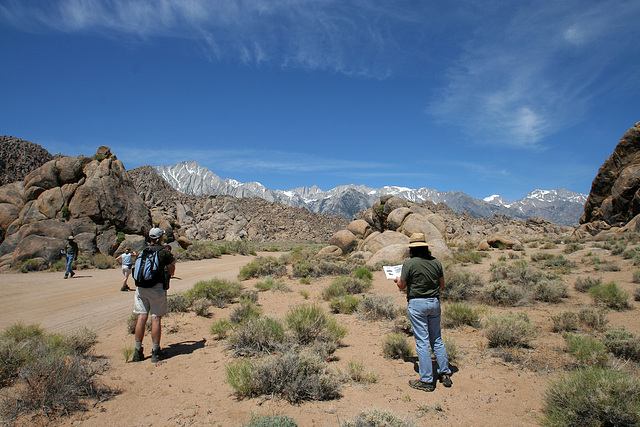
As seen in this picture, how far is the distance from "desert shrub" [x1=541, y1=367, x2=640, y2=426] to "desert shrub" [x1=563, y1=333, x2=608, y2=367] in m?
1.53

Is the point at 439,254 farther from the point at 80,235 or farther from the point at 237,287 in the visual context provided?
the point at 80,235

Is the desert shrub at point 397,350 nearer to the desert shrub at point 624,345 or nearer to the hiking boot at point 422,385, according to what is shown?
the hiking boot at point 422,385

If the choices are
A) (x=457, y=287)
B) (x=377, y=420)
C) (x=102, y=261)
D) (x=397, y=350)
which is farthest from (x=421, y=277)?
(x=102, y=261)

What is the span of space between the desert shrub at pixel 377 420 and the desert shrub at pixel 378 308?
17.1ft

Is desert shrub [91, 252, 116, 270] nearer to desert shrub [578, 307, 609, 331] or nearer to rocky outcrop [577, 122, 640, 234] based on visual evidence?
desert shrub [578, 307, 609, 331]

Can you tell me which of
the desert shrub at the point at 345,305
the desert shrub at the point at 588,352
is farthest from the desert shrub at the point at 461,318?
the desert shrub at the point at 345,305

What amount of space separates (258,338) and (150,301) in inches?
84.0

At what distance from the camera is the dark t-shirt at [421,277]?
16.6 ft

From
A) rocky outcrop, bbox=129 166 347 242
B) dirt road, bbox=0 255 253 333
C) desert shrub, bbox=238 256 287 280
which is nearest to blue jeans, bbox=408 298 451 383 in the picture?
dirt road, bbox=0 255 253 333

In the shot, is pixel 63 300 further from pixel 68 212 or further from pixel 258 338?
pixel 68 212

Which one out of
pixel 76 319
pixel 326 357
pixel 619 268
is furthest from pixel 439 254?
pixel 76 319

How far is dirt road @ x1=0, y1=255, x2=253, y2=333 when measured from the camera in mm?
8078

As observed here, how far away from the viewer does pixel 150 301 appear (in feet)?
19.8

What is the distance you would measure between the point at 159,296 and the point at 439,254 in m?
16.1
